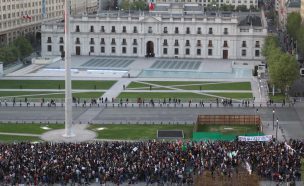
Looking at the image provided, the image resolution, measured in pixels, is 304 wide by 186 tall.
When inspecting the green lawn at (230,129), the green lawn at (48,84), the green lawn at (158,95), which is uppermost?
the green lawn at (48,84)

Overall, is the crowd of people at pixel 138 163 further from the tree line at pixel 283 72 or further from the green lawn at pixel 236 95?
the green lawn at pixel 236 95

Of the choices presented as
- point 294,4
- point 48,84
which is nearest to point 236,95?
point 48,84

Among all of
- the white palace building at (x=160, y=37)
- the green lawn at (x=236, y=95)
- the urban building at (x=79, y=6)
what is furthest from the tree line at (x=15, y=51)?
the urban building at (x=79, y=6)

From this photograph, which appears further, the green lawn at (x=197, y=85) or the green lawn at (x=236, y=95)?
the green lawn at (x=197, y=85)

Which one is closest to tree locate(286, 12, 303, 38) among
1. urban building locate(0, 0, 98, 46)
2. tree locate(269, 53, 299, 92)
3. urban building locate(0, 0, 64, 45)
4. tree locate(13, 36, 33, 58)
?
tree locate(269, 53, 299, 92)

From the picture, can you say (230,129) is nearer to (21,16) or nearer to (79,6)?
(21,16)

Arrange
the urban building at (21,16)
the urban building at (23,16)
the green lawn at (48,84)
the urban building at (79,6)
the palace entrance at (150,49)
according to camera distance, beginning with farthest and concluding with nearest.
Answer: the urban building at (79,6) < the palace entrance at (150,49) < the urban building at (23,16) < the urban building at (21,16) < the green lawn at (48,84)
